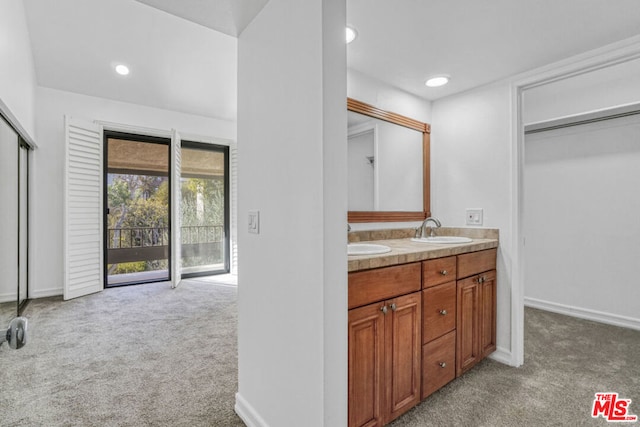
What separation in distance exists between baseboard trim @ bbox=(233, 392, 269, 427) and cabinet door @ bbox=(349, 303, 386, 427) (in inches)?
18.0

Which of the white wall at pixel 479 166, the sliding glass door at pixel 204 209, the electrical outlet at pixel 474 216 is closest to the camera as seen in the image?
the white wall at pixel 479 166

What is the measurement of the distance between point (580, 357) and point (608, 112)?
2.19 m

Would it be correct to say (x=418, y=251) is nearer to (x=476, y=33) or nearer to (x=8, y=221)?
(x=476, y=33)

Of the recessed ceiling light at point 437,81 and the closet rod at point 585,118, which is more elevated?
the recessed ceiling light at point 437,81

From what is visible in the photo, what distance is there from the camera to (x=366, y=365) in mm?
1381

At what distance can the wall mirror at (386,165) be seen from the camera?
2.32m

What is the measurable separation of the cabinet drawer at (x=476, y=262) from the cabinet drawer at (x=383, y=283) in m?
0.47

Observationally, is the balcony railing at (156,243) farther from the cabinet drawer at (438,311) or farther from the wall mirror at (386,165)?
the cabinet drawer at (438,311)

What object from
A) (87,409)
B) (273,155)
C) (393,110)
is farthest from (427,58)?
(87,409)

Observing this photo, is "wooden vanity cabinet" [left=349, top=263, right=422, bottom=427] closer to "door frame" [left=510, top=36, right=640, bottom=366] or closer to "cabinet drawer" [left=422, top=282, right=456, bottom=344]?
"cabinet drawer" [left=422, top=282, right=456, bottom=344]

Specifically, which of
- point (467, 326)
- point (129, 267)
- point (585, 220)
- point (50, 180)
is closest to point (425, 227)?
point (467, 326)

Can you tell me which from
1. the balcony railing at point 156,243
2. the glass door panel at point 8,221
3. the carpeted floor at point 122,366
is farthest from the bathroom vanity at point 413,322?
the balcony railing at point 156,243

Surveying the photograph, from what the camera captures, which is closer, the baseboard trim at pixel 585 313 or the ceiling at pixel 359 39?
the ceiling at pixel 359 39

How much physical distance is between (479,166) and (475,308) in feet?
3.62
